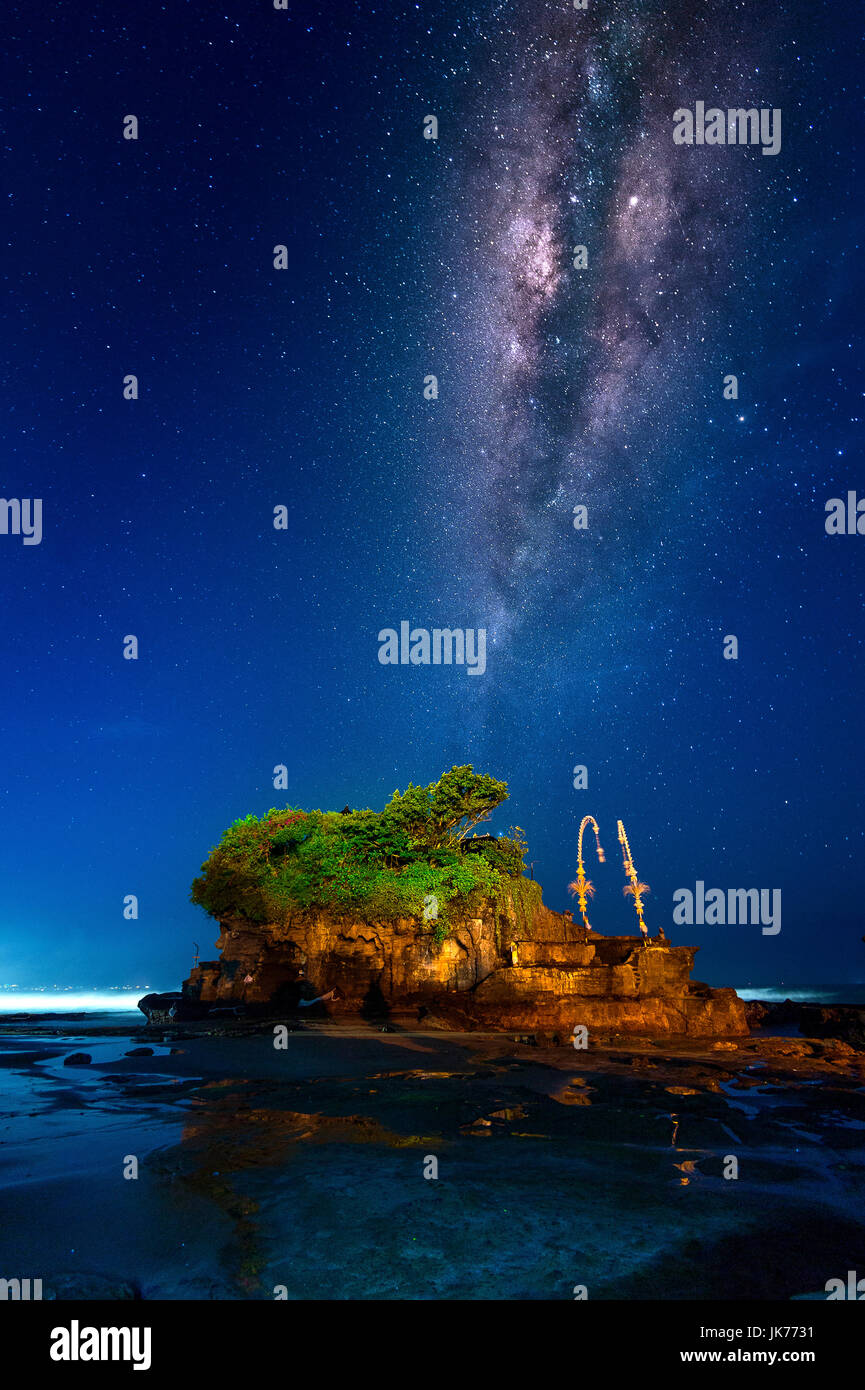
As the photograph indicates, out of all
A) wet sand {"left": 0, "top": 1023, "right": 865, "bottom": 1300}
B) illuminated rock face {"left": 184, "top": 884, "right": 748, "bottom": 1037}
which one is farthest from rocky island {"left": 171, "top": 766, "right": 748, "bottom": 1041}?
wet sand {"left": 0, "top": 1023, "right": 865, "bottom": 1300}

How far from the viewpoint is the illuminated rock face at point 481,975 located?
83.2 feet

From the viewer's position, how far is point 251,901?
102 feet

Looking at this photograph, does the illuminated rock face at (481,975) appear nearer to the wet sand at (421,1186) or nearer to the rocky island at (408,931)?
the rocky island at (408,931)

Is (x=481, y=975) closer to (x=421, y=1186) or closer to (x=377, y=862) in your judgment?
(x=377, y=862)

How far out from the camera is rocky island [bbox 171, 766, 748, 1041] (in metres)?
26.5

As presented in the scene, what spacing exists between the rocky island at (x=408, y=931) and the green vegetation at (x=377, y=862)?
7cm

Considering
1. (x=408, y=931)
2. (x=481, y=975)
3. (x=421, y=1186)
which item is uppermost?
(x=421, y=1186)

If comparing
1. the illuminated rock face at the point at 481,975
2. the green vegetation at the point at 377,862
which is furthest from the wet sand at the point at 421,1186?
the green vegetation at the point at 377,862

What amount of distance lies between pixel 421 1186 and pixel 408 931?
24.0 meters

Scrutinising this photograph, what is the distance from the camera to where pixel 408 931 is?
29.9 m

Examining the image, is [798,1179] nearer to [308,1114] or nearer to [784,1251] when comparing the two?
[784,1251]

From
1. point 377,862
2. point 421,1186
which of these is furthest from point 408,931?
point 421,1186

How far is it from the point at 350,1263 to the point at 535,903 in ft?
89.9
